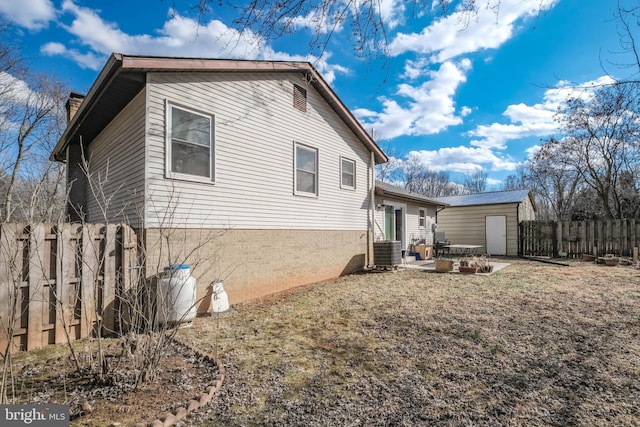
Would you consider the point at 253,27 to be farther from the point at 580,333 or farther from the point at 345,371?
the point at 580,333

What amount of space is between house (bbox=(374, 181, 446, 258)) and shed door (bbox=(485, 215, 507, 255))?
10.4ft

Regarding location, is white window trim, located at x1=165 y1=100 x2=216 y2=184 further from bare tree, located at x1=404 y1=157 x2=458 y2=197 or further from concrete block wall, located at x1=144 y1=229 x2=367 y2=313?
Answer: bare tree, located at x1=404 y1=157 x2=458 y2=197

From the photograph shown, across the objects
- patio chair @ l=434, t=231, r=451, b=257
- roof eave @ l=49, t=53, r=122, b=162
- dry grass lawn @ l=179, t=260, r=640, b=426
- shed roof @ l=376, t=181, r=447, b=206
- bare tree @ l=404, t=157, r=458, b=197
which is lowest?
dry grass lawn @ l=179, t=260, r=640, b=426

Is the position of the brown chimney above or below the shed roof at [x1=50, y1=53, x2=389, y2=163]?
above

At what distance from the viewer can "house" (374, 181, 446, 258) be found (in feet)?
38.7

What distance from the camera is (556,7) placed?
324 centimetres

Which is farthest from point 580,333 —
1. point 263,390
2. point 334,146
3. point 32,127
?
point 32,127

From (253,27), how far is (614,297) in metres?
8.54

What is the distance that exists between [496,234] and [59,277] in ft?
59.5

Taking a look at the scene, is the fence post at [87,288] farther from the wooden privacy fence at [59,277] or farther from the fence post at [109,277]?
the fence post at [109,277]

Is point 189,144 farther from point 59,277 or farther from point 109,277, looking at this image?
point 59,277

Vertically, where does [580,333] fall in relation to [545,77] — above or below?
below

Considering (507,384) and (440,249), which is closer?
(507,384)

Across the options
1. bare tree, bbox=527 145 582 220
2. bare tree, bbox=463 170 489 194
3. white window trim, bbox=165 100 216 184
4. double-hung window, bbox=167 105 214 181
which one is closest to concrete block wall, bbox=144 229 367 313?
white window trim, bbox=165 100 216 184
